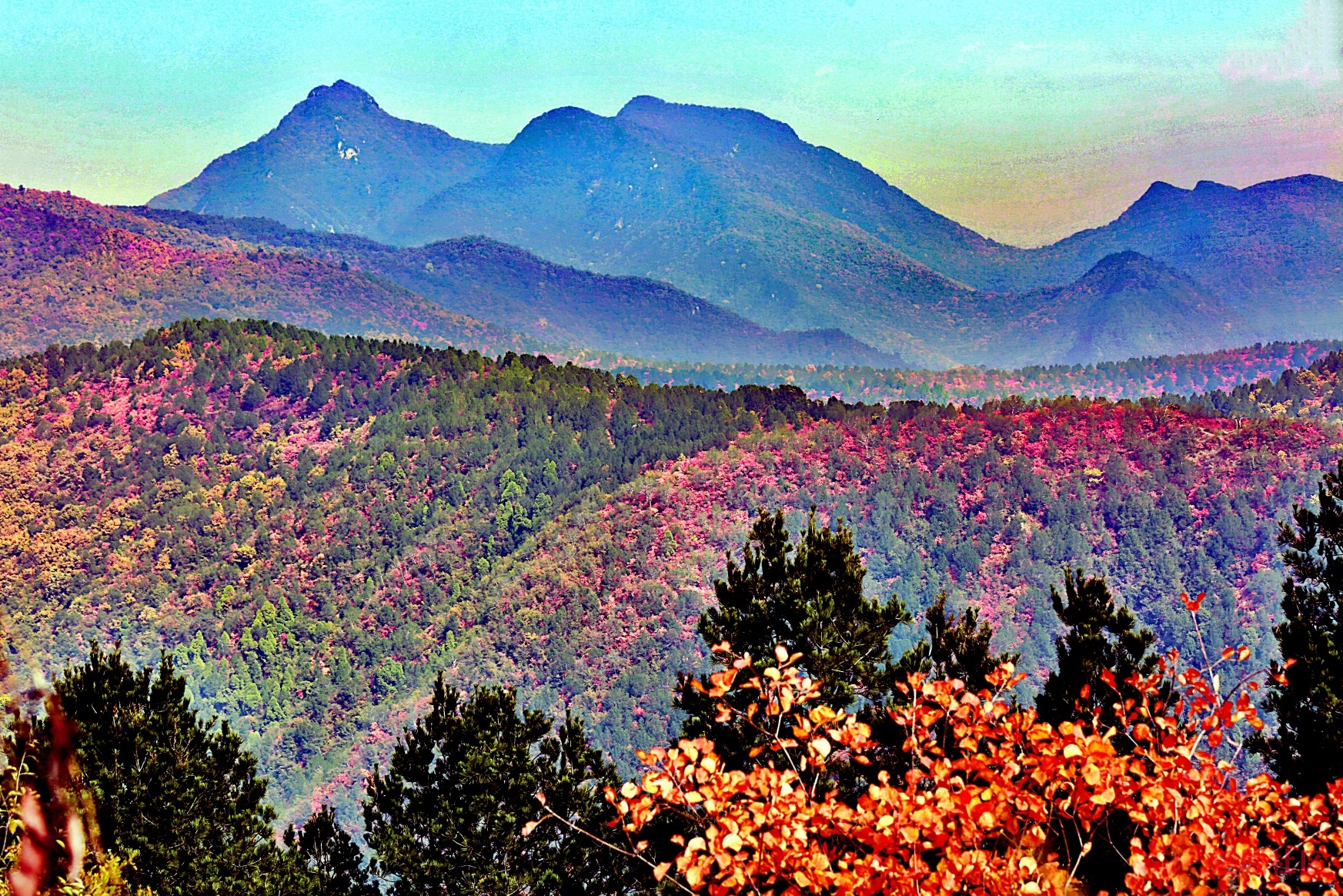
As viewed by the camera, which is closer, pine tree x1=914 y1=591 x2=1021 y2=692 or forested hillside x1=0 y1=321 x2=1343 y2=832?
pine tree x1=914 y1=591 x2=1021 y2=692

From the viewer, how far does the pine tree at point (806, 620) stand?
1738cm

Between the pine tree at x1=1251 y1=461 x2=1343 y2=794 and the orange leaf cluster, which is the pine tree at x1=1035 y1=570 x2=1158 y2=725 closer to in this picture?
the pine tree at x1=1251 y1=461 x2=1343 y2=794

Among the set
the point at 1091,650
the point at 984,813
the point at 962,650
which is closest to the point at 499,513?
the point at 1091,650

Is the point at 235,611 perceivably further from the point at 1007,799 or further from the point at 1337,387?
the point at 1337,387

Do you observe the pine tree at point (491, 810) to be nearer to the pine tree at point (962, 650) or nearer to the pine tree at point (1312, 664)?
the pine tree at point (962, 650)

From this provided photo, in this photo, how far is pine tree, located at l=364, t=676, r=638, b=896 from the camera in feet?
66.2

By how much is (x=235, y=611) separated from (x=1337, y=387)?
155875 millimetres

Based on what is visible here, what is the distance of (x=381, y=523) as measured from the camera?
118875mm

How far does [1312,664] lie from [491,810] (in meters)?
16.0

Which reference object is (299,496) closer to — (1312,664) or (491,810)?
(491,810)

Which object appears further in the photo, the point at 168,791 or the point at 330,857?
the point at 330,857

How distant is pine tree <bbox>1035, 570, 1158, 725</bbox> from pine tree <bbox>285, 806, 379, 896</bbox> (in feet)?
50.5

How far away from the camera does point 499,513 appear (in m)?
121

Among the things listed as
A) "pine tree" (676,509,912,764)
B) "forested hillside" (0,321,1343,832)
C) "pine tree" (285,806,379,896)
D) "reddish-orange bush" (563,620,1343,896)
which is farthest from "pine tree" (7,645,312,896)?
"forested hillside" (0,321,1343,832)
